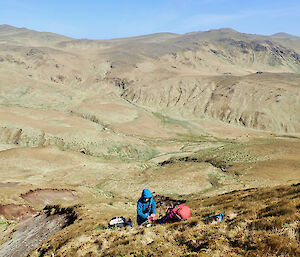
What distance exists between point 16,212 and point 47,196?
667cm

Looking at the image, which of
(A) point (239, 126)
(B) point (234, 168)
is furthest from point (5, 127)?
(A) point (239, 126)

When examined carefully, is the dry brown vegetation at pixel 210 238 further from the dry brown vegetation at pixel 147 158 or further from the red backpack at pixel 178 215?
the red backpack at pixel 178 215

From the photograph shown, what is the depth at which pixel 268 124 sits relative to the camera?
112125mm

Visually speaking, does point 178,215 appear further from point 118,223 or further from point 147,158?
point 147,158

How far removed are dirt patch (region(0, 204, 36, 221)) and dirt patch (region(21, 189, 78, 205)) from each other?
2.94 metres

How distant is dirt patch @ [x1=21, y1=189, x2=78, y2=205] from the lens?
3125 cm

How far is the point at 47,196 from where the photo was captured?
33.2 m

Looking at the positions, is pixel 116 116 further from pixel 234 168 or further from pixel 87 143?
pixel 234 168

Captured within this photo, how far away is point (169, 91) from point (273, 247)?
151252mm

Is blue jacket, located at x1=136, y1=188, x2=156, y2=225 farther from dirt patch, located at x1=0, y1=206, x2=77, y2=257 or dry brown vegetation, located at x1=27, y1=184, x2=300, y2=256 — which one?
dirt patch, located at x1=0, y1=206, x2=77, y2=257

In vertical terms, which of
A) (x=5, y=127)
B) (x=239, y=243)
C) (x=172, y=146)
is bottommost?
(x=172, y=146)

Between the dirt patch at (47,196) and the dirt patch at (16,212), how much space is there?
9.63 ft

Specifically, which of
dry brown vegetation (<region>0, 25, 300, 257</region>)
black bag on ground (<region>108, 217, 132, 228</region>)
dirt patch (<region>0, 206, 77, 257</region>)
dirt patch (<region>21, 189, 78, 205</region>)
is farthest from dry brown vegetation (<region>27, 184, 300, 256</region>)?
dirt patch (<region>21, 189, 78, 205</region>)

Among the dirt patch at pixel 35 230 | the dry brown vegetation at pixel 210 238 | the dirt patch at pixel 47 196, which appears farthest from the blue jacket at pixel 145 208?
the dirt patch at pixel 47 196
